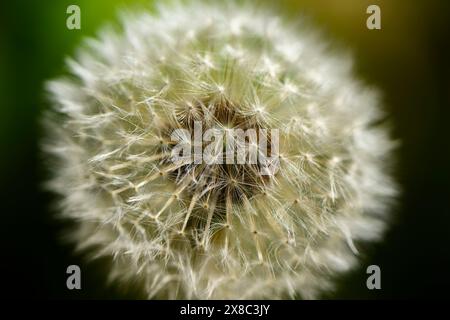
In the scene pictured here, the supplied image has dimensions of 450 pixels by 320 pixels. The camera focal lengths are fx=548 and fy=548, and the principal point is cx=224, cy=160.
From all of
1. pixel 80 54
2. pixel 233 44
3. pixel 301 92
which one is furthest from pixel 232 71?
pixel 80 54

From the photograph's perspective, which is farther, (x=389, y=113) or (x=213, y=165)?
(x=389, y=113)

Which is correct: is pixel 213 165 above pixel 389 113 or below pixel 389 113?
below

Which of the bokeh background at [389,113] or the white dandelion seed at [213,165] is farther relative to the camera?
the bokeh background at [389,113]

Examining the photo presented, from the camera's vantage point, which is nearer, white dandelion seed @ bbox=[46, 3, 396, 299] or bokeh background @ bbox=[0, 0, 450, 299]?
white dandelion seed @ bbox=[46, 3, 396, 299]
